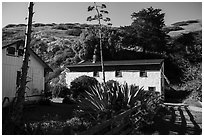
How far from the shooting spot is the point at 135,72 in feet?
80.6

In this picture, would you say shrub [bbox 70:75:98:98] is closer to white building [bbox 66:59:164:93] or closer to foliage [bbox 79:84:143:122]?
white building [bbox 66:59:164:93]

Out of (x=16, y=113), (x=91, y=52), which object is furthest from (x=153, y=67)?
(x=16, y=113)

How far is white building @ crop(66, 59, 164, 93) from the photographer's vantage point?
78.0ft

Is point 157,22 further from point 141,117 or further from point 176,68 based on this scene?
point 141,117

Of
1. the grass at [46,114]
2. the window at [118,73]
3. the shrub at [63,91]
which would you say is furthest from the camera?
the window at [118,73]

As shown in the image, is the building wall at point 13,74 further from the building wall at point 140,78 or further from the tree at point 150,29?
the tree at point 150,29

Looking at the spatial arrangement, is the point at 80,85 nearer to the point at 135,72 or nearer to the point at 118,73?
the point at 118,73

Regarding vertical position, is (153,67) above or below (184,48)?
below

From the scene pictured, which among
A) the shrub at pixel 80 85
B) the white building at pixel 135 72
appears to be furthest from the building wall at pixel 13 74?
the white building at pixel 135 72

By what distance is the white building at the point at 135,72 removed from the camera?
23781 mm

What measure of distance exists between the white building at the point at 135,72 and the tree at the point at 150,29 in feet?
37.4

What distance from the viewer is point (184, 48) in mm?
36812

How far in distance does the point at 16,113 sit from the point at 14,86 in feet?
24.8

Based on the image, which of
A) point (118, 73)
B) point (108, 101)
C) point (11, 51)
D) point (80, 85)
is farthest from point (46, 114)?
point (118, 73)
